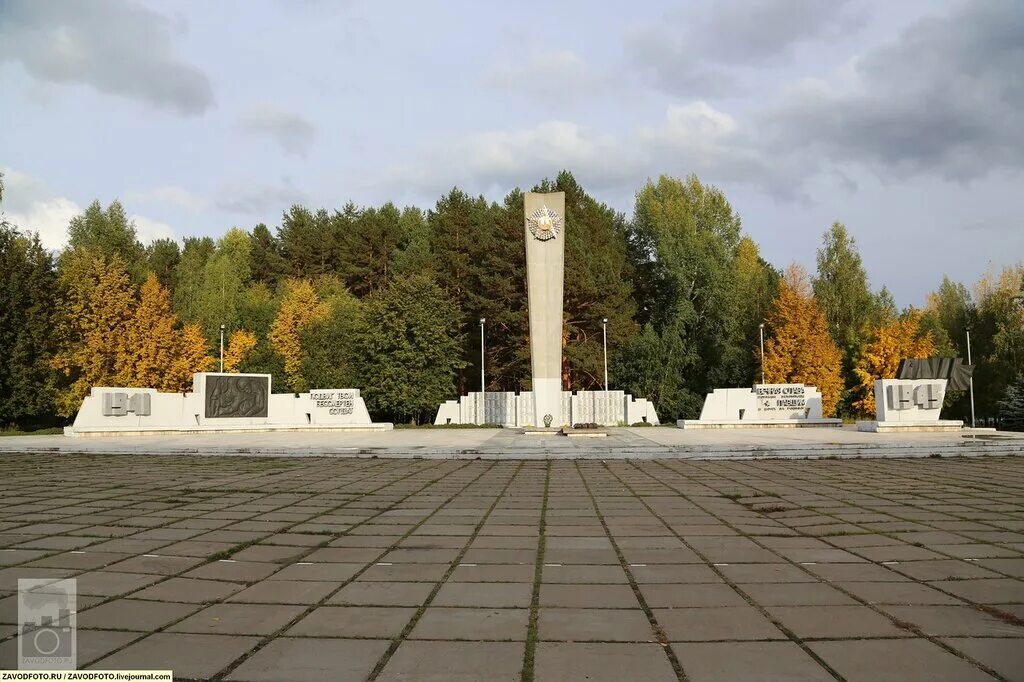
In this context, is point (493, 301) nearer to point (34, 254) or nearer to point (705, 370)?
point (705, 370)

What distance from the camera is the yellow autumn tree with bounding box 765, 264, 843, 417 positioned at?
37.2 metres

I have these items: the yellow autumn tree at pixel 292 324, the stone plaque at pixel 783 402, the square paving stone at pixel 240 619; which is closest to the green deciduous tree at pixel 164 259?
the yellow autumn tree at pixel 292 324

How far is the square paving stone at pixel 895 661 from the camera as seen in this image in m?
3.08

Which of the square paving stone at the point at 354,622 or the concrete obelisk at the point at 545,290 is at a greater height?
the concrete obelisk at the point at 545,290

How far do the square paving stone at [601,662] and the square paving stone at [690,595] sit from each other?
0.83 m

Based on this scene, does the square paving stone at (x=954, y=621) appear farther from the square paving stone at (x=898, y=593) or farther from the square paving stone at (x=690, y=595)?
the square paving stone at (x=690, y=595)

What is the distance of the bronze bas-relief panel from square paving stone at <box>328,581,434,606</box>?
24.1 m

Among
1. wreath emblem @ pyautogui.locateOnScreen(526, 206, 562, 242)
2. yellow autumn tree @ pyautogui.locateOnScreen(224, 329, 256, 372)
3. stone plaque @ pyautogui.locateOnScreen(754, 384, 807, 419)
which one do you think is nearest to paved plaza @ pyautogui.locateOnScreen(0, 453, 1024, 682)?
wreath emblem @ pyautogui.locateOnScreen(526, 206, 562, 242)

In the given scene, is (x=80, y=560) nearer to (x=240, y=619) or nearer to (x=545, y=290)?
(x=240, y=619)

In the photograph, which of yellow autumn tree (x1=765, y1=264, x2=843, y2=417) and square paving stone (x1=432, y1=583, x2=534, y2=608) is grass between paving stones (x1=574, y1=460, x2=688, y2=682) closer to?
square paving stone (x1=432, y1=583, x2=534, y2=608)

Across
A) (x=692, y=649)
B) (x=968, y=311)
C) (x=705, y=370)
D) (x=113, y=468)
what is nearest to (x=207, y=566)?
(x=692, y=649)

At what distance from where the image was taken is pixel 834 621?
3871 mm

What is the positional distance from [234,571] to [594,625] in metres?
2.81

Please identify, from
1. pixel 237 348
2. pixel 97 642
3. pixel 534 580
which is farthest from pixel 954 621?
pixel 237 348
